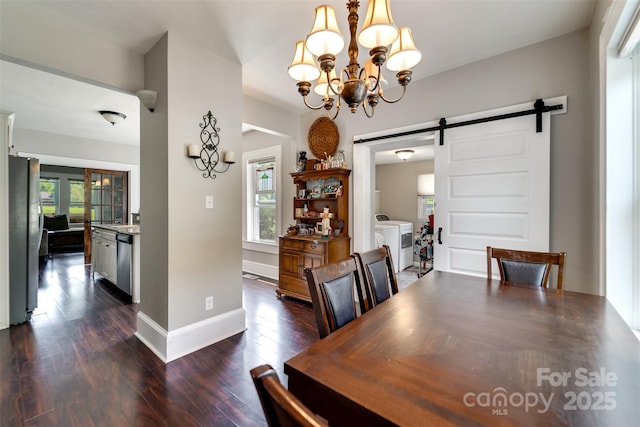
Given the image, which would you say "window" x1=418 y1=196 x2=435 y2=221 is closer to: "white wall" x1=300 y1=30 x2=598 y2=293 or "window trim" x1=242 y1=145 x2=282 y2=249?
"window trim" x1=242 y1=145 x2=282 y2=249

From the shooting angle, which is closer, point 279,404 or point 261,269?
point 279,404

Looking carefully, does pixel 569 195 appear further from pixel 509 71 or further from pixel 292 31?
pixel 292 31

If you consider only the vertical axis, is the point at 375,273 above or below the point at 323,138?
below

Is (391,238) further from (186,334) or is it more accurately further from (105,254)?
(105,254)

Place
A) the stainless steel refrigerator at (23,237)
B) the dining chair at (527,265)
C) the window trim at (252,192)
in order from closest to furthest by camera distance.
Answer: the dining chair at (527,265), the stainless steel refrigerator at (23,237), the window trim at (252,192)

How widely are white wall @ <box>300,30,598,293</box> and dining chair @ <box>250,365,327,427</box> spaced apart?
8.39 feet

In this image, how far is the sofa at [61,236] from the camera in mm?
6566

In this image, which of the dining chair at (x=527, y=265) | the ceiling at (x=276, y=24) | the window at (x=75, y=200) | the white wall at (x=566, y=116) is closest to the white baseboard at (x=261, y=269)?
the ceiling at (x=276, y=24)

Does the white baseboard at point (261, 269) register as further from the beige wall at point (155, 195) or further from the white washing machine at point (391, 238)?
the beige wall at point (155, 195)

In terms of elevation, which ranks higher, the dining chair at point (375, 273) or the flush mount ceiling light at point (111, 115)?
the flush mount ceiling light at point (111, 115)

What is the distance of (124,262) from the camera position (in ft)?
12.0

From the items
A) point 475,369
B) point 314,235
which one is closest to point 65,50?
point 314,235

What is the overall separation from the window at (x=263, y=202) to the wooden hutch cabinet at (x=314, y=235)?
945mm

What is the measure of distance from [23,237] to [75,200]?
6303 mm
